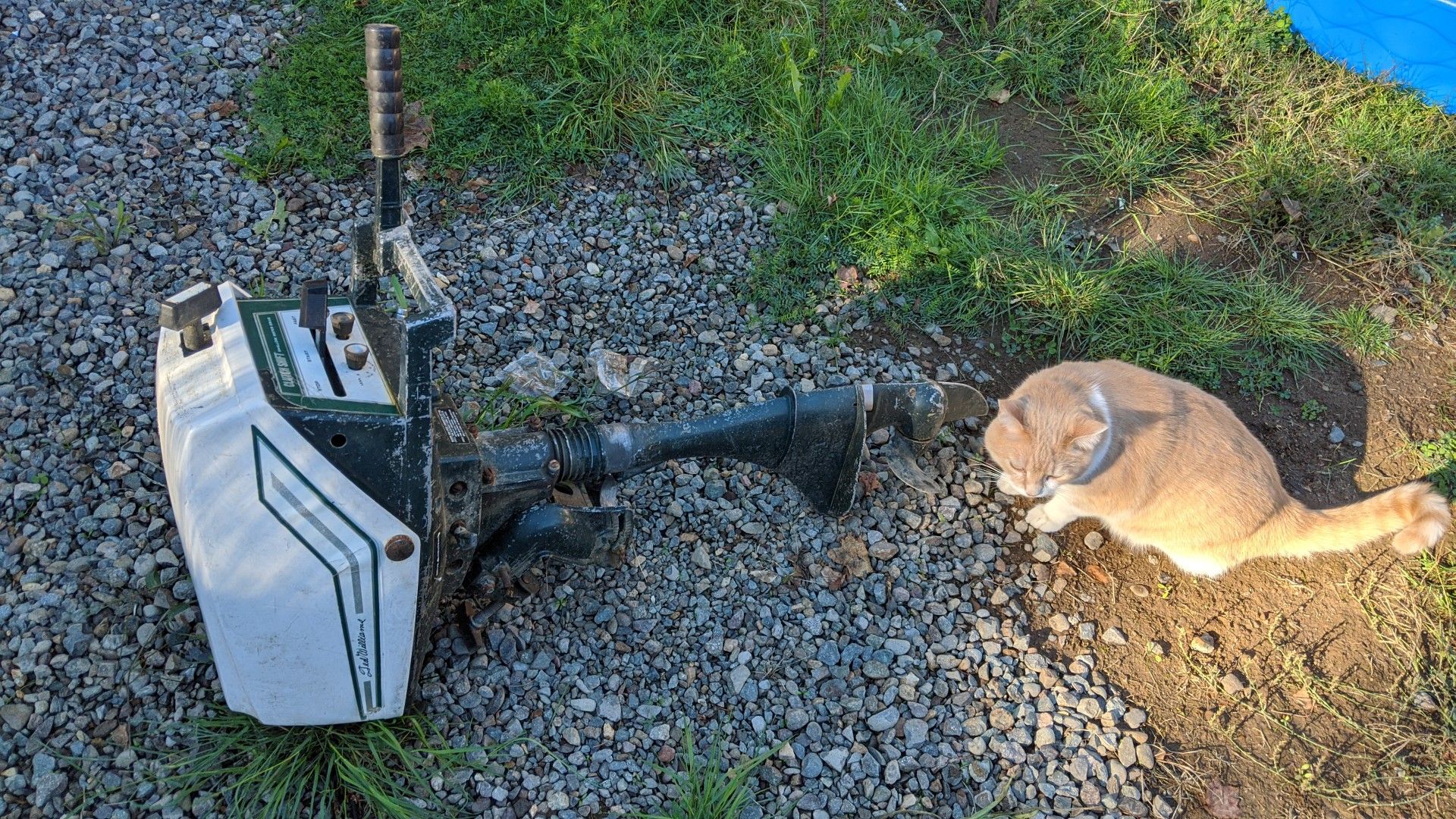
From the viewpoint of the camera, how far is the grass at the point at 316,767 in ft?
7.42

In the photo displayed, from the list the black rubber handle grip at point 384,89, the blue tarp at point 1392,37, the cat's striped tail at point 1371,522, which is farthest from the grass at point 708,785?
the blue tarp at point 1392,37

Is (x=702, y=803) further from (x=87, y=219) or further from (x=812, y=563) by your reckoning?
(x=87, y=219)

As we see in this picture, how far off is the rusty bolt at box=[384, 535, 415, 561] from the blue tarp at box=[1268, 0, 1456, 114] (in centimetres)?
459

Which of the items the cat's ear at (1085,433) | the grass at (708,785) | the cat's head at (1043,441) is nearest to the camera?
the grass at (708,785)

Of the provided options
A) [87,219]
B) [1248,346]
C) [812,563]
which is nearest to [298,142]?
[87,219]

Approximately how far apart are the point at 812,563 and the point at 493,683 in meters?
0.98

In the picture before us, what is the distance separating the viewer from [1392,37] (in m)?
4.29

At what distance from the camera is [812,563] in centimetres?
291

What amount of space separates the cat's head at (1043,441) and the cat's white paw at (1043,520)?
0.55ft

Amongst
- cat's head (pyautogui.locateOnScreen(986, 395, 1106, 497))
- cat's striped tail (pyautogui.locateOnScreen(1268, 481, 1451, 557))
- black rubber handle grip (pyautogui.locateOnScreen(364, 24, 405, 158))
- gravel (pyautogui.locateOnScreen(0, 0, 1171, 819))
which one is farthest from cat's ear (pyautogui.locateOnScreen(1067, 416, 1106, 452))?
black rubber handle grip (pyautogui.locateOnScreen(364, 24, 405, 158))

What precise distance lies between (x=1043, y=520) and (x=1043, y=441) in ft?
1.36

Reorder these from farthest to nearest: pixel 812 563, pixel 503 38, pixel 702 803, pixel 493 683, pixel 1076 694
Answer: pixel 503 38 → pixel 812 563 → pixel 1076 694 → pixel 493 683 → pixel 702 803

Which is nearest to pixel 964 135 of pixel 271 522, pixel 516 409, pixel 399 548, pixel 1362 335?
pixel 1362 335

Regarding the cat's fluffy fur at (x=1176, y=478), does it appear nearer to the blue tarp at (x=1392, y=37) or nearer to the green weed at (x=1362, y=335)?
the green weed at (x=1362, y=335)
